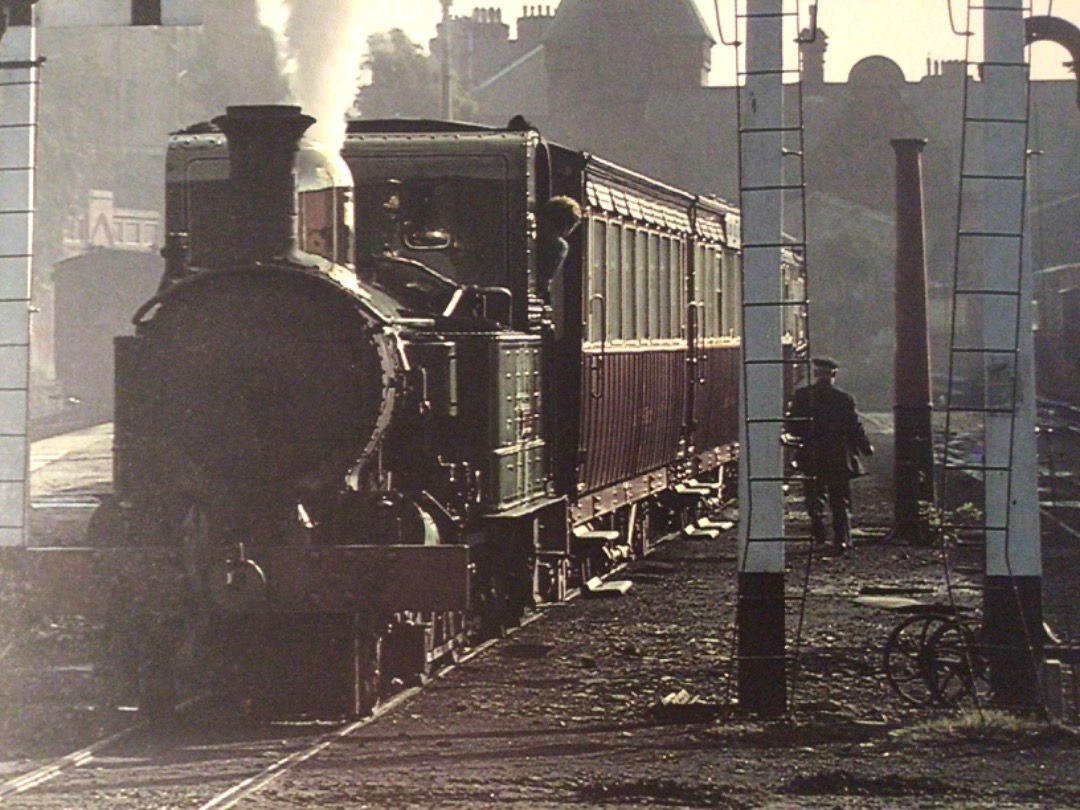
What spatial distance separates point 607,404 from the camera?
532 inches

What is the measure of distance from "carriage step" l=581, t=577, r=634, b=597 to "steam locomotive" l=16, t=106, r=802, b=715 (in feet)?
6.33

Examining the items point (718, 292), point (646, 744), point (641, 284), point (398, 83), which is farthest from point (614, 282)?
point (398, 83)

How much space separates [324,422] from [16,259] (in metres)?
2.43

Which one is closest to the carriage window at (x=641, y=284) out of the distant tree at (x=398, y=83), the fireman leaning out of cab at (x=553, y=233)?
the fireman leaning out of cab at (x=553, y=233)

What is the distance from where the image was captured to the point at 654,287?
15688mm

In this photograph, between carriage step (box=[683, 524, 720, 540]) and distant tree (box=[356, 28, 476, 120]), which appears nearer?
carriage step (box=[683, 524, 720, 540])

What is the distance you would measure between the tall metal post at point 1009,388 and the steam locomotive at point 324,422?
2.42 m

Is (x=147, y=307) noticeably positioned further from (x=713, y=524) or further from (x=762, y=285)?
(x=713, y=524)

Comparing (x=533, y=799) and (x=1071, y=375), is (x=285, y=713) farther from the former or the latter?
(x=1071, y=375)

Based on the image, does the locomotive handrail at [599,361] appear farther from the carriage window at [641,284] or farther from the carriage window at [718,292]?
the carriage window at [718,292]

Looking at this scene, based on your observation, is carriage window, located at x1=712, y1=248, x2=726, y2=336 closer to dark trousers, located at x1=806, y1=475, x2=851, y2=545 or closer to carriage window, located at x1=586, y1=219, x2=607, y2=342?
dark trousers, located at x1=806, y1=475, x2=851, y2=545

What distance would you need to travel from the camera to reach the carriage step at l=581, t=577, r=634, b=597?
13.9 meters

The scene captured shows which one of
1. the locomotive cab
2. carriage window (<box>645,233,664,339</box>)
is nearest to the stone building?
carriage window (<box>645,233,664,339</box>)

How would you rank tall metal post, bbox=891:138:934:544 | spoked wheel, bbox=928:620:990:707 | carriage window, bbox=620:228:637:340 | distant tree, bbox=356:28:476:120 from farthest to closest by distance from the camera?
distant tree, bbox=356:28:476:120, tall metal post, bbox=891:138:934:544, carriage window, bbox=620:228:637:340, spoked wheel, bbox=928:620:990:707
